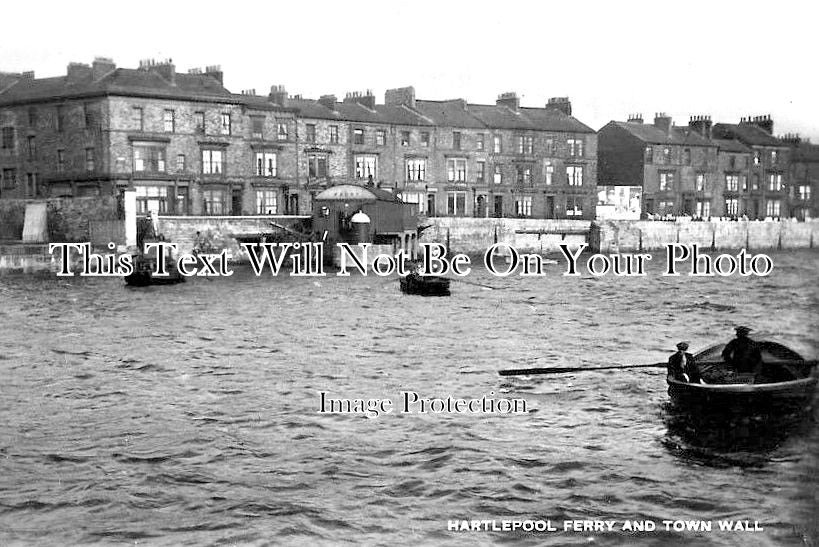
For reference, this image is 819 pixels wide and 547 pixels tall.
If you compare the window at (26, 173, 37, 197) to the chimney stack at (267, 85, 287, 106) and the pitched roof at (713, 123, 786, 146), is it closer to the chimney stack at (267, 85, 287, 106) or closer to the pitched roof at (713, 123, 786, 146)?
the chimney stack at (267, 85, 287, 106)

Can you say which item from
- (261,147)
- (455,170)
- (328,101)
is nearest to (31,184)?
(261,147)

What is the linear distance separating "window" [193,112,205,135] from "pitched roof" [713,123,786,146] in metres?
62.4

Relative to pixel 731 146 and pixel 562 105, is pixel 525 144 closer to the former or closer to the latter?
pixel 562 105

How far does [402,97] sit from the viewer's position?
80.1m

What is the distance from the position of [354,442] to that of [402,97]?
214ft

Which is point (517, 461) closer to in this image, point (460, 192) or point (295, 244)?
point (295, 244)

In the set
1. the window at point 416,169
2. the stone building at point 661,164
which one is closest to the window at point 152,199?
the window at point 416,169

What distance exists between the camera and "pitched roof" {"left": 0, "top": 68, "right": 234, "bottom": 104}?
6119 centimetres

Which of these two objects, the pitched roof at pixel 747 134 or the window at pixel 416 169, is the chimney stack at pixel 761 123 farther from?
the window at pixel 416 169

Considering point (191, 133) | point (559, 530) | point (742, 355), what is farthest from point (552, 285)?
point (559, 530)

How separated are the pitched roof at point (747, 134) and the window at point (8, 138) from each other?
73.8 metres

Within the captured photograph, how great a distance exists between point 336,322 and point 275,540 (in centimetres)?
2232

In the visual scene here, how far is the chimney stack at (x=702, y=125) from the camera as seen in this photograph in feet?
320

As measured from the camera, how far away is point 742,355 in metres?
19.1
